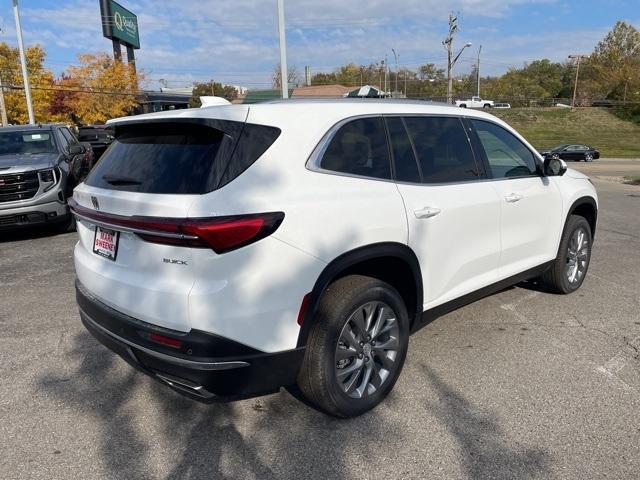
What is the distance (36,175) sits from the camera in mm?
7652

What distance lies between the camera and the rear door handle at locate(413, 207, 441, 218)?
3.10 meters

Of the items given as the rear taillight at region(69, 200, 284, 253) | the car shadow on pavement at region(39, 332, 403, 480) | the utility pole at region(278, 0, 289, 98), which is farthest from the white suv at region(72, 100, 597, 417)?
the utility pole at region(278, 0, 289, 98)

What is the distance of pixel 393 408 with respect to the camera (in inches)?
121

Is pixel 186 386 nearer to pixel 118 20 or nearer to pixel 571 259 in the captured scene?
pixel 571 259

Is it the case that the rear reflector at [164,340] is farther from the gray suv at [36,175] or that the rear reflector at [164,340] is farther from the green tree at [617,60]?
the green tree at [617,60]

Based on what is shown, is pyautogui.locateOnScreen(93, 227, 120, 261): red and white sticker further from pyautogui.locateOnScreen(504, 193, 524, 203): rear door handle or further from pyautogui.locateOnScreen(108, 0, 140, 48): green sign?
pyautogui.locateOnScreen(108, 0, 140, 48): green sign

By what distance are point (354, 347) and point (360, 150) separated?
1140 mm

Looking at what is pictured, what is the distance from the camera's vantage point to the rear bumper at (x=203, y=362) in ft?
7.75

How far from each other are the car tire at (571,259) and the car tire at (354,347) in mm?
2352

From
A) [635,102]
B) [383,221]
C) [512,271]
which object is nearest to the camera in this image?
[383,221]

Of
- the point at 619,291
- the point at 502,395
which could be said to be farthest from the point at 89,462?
the point at 619,291

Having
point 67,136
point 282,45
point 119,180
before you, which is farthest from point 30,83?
point 119,180

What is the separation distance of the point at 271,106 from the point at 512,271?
2.53 m

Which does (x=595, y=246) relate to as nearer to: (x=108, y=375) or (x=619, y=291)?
(x=619, y=291)
